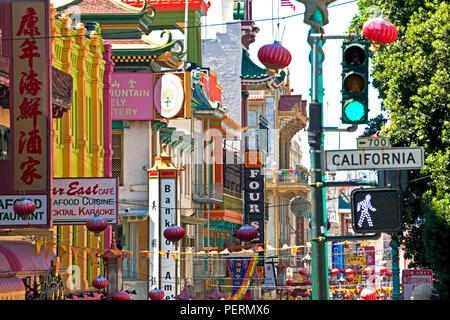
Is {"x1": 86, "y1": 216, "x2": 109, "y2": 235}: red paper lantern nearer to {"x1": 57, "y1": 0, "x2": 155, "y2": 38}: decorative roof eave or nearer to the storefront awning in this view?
the storefront awning

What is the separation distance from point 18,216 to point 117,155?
1990 cm

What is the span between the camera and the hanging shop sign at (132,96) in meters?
45.1

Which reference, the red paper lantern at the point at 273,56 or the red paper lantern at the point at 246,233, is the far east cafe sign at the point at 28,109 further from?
the red paper lantern at the point at 246,233

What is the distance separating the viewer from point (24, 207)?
2502 cm

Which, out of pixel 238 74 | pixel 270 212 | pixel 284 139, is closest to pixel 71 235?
pixel 238 74

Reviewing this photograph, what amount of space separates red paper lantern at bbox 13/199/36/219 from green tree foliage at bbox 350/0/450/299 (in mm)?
9419

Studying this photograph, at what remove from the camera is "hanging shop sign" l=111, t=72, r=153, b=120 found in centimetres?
4506

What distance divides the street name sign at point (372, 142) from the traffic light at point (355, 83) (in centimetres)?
172

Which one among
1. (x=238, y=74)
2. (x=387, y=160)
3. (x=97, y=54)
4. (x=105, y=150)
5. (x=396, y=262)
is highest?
(x=238, y=74)

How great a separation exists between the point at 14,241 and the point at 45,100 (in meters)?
4.56

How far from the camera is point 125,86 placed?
45438mm

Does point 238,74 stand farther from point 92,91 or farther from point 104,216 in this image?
point 104,216

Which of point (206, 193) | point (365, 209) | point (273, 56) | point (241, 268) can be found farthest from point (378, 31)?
point (206, 193)

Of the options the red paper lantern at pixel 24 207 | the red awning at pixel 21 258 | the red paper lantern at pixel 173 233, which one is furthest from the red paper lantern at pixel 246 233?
the red paper lantern at pixel 24 207
